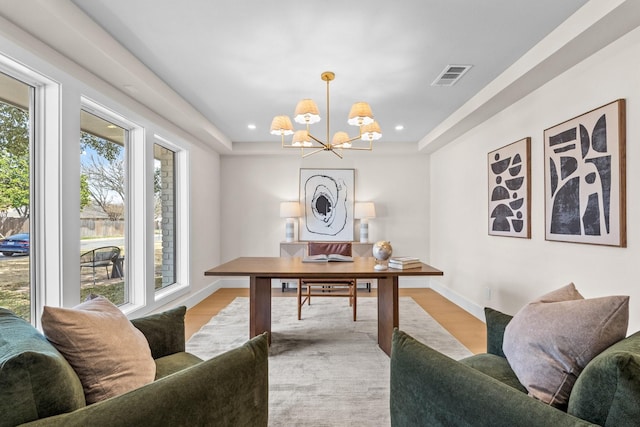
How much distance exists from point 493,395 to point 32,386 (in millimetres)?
1145

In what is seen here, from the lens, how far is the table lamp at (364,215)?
5.12 m

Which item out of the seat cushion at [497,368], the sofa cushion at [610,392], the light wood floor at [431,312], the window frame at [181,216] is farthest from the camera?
the window frame at [181,216]

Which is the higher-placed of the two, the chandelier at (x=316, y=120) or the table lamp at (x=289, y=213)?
the chandelier at (x=316, y=120)

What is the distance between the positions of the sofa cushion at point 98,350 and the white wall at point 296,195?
14.0 feet

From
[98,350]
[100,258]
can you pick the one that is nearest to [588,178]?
[98,350]

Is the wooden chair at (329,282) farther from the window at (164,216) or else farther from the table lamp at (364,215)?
the window at (164,216)

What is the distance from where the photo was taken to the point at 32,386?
0.74 meters

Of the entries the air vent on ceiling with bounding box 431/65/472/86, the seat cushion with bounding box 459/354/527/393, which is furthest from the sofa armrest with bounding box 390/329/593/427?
the air vent on ceiling with bounding box 431/65/472/86

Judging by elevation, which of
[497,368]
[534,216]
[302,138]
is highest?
[302,138]

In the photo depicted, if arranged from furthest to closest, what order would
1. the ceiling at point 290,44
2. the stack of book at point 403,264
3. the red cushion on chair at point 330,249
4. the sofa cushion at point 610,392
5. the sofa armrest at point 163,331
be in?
the red cushion on chair at point 330,249, the stack of book at point 403,264, the ceiling at point 290,44, the sofa armrest at point 163,331, the sofa cushion at point 610,392

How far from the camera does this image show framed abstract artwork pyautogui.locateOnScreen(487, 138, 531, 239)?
9.43ft

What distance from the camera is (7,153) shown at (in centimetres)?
198

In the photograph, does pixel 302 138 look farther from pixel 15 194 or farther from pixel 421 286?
pixel 421 286

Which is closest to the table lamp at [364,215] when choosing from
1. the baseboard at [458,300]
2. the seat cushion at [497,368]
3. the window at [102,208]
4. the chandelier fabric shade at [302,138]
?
the baseboard at [458,300]
